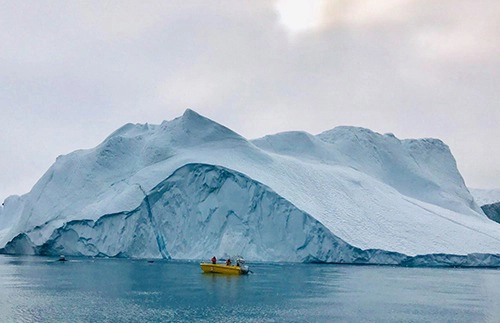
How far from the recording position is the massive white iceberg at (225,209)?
32.7 m

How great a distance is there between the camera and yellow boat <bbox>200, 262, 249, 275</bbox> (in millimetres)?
25469

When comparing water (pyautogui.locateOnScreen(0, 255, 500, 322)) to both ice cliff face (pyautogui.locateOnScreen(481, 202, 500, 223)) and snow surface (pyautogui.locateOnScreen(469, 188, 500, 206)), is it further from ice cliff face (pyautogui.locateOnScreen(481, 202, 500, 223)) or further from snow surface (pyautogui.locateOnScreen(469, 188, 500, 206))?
snow surface (pyautogui.locateOnScreen(469, 188, 500, 206))

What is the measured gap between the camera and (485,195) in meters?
73.6

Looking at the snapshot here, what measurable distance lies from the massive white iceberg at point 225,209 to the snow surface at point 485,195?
28.6m

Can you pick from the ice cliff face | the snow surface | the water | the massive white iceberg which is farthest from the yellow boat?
the snow surface

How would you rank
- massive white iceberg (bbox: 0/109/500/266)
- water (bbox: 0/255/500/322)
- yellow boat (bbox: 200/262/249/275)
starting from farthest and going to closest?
massive white iceberg (bbox: 0/109/500/266) → yellow boat (bbox: 200/262/249/275) → water (bbox: 0/255/500/322)

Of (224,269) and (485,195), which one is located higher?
(485,195)

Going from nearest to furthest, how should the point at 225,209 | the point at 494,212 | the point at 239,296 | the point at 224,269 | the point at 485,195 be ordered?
the point at 239,296
the point at 224,269
the point at 225,209
the point at 494,212
the point at 485,195

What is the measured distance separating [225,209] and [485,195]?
50.2 meters

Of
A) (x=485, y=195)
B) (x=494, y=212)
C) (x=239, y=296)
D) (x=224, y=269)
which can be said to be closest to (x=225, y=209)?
(x=224, y=269)

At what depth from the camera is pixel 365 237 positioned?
32.1 meters

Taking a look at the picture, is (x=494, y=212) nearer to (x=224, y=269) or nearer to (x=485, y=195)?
(x=485, y=195)

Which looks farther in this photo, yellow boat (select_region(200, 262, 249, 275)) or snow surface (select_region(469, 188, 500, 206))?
snow surface (select_region(469, 188, 500, 206))

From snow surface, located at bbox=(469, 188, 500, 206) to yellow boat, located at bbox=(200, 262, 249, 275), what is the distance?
51376 mm
